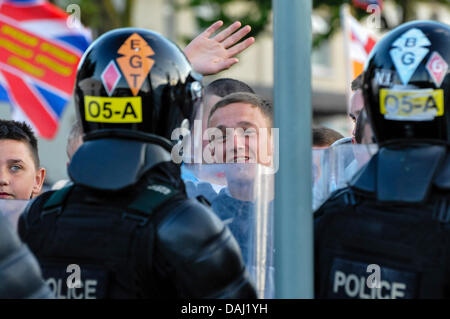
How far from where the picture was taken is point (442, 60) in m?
2.21

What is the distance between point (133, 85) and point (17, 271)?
65 centimetres

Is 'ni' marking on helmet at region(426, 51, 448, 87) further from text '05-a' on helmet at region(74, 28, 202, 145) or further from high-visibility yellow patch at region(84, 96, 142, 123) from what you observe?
high-visibility yellow patch at region(84, 96, 142, 123)

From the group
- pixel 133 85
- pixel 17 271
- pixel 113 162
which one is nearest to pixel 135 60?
pixel 133 85

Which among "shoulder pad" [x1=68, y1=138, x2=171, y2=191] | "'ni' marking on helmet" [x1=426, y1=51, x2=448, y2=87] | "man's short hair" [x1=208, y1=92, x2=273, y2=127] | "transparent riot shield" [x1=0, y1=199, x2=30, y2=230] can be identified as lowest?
"transparent riot shield" [x1=0, y1=199, x2=30, y2=230]

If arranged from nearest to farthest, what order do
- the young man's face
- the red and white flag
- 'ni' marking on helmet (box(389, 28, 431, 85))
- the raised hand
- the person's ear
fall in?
'ni' marking on helmet (box(389, 28, 431, 85)) < the young man's face < the raised hand < the person's ear < the red and white flag

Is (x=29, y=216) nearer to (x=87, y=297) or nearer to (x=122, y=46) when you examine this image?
(x=87, y=297)

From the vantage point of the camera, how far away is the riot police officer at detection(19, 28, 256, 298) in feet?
6.85

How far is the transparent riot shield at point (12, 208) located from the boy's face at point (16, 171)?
1.96 feet

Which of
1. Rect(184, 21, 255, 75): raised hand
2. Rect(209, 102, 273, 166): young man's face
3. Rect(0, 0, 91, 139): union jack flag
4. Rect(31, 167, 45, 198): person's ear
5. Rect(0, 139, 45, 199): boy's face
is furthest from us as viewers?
Rect(0, 0, 91, 139): union jack flag

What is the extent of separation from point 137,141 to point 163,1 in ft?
59.2

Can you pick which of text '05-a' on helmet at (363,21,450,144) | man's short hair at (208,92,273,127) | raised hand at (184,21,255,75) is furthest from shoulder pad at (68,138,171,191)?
man's short hair at (208,92,273,127)

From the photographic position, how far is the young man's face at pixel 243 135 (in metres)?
2.91

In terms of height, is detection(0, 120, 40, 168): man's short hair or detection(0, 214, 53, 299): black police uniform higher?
detection(0, 120, 40, 168): man's short hair
